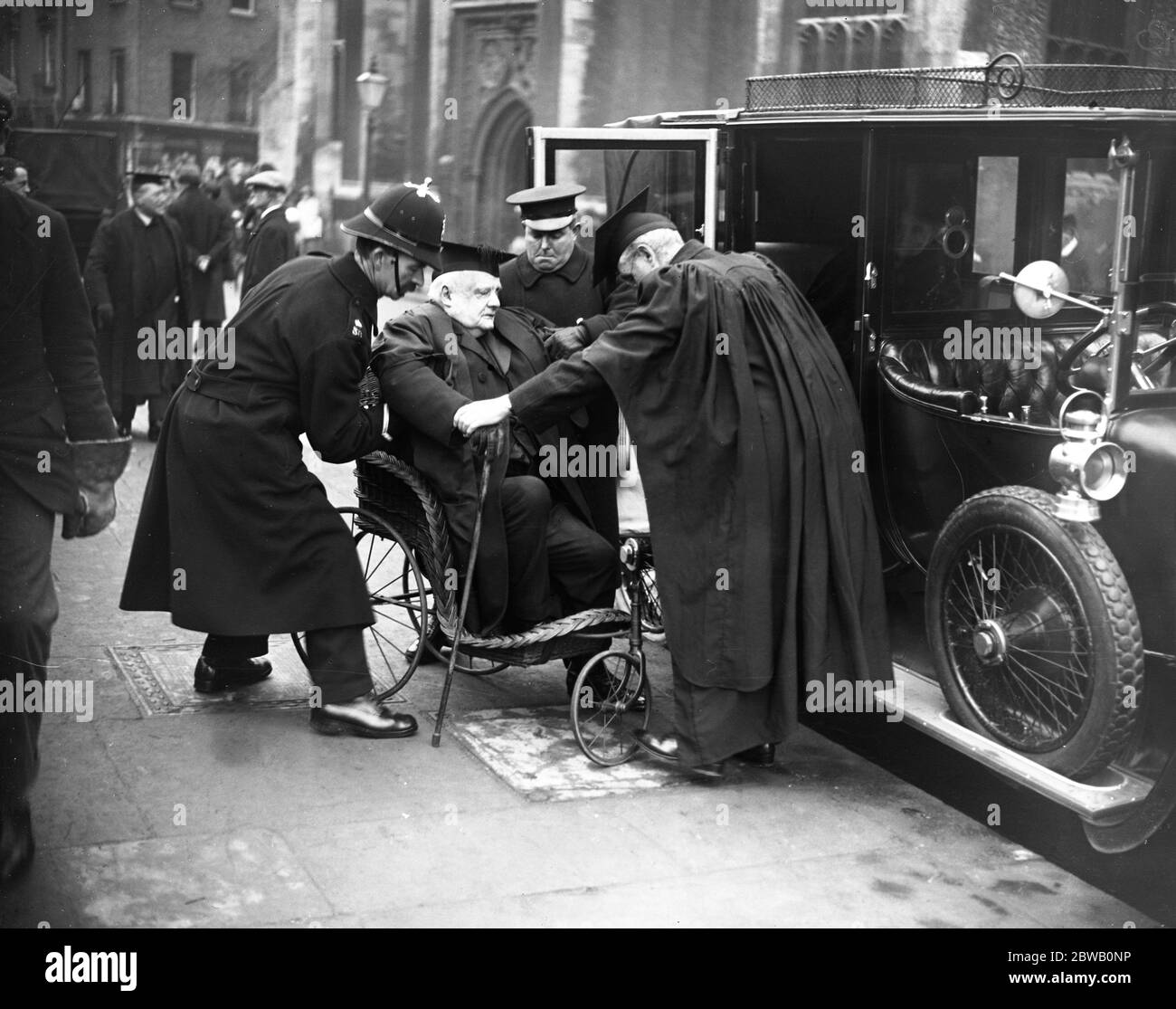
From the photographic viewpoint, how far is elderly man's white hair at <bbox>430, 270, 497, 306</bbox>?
18.1 ft

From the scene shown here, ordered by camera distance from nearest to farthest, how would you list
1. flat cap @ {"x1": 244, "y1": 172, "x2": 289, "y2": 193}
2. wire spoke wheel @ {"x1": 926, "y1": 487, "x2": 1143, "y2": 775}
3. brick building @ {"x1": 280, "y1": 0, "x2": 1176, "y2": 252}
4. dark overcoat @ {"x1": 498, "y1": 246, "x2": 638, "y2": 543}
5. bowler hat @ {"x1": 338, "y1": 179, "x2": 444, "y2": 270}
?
1. wire spoke wheel @ {"x1": 926, "y1": 487, "x2": 1143, "y2": 775}
2. bowler hat @ {"x1": 338, "y1": 179, "x2": 444, "y2": 270}
3. dark overcoat @ {"x1": 498, "y1": 246, "x2": 638, "y2": 543}
4. flat cap @ {"x1": 244, "y1": 172, "x2": 289, "y2": 193}
5. brick building @ {"x1": 280, "y1": 0, "x2": 1176, "y2": 252}

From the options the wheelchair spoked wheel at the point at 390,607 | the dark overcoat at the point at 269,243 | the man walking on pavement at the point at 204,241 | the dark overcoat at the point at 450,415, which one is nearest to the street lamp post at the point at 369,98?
the man walking on pavement at the point at 204,241

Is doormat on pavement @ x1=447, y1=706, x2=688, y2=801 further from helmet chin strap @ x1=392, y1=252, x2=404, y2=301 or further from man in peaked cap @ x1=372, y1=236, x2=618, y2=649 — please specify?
helmet chin strap @ x1=392, y1=252, x2=404, y2=301

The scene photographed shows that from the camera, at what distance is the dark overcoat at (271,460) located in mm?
5047

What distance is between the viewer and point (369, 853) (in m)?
4.25

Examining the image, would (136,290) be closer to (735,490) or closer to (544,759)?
(544,759)

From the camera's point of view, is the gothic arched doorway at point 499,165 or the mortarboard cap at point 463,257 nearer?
the mortarboard cap at point 463,257

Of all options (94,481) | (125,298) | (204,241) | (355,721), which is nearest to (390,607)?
(355,721)

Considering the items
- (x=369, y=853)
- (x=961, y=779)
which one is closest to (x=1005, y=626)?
(x=961, y=779)

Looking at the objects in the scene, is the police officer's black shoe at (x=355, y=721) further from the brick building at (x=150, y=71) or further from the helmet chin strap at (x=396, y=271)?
the brick building at (x=150, y=71)

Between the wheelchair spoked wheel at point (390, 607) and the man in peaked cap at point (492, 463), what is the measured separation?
0.31 meters

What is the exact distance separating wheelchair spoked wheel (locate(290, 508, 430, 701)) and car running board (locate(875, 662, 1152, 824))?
5.91ft

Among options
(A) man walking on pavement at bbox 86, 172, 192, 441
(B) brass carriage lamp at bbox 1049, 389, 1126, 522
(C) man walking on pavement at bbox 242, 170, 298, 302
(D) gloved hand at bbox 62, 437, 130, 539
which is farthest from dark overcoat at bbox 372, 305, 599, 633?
(C) man walking on pavement at bbox 242, 170, 298, 302
